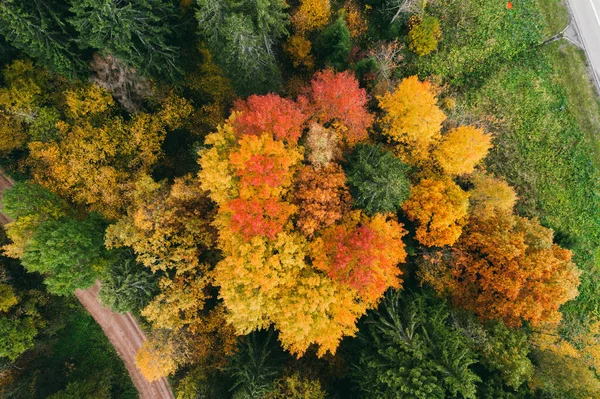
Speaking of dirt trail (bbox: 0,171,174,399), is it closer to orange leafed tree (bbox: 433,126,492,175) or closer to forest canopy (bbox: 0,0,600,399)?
forest canopy (bbox: 0,0,600,399)

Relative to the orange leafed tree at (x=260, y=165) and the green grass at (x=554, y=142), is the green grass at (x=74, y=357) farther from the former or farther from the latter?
the green grass at (x=554, y=142)

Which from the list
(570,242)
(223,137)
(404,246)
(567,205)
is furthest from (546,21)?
(223,137)

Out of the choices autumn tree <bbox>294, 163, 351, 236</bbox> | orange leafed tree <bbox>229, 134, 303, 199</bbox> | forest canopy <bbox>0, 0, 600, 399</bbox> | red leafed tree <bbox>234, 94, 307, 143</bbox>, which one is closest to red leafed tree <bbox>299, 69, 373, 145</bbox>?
forest canopy <bbox>0, 0, 600, 399</bbox>

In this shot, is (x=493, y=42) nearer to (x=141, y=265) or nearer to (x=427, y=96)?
(x=427, y=96)

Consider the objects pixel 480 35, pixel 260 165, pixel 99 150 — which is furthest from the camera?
pixel 480 35

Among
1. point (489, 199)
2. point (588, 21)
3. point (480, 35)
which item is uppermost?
point (588, 21)

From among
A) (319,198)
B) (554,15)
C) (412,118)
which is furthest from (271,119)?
(554,15)

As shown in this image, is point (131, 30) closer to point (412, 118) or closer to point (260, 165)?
point (260, 165)

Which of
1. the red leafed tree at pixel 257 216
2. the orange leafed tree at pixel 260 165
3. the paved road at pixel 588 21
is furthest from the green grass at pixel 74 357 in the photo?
the paved road at pixel 588 21
